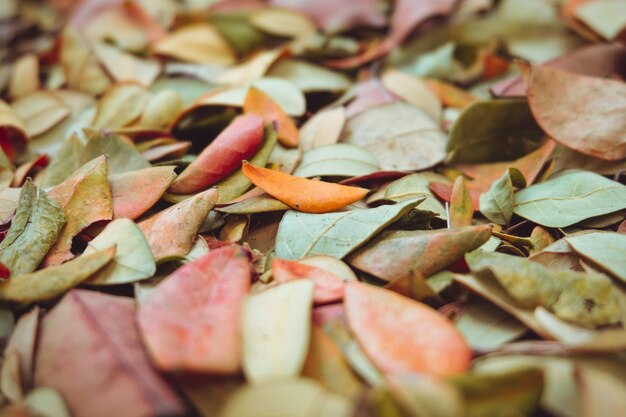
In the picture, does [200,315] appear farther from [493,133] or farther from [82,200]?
[493,133]

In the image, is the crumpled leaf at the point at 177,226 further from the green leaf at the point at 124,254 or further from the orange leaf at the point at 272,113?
the orange leaf at the point at 272,113

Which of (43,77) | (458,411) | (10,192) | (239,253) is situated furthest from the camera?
(43,77)

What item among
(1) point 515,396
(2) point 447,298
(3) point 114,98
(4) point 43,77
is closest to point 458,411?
(1) point 515,396

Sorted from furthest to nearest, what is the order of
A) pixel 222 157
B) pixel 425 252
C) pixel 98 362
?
pixel 222 157 → pixel 425 252 → pixel 98 362

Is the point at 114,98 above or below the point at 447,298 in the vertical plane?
above

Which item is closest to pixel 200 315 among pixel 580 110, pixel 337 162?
pixel 337 162

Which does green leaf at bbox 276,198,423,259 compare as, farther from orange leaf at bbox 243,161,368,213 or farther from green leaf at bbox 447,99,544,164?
green leaf at bbox 447,99,544,164

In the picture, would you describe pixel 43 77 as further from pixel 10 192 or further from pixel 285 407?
pixel 285 407

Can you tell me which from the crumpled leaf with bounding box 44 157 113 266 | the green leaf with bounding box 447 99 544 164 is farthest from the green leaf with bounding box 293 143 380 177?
the crumpled leaf with bounding box 44 157 113 266
